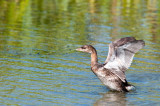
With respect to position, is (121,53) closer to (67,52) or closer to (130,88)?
(130,88)

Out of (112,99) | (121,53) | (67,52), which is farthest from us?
(67,52)

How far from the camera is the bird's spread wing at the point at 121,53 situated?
8.76m

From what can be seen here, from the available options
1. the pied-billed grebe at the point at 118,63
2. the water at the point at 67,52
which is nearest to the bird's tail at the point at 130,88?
the pied-billed grebe at the point at 118,63

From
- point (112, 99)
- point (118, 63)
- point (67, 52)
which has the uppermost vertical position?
point (118, 63)

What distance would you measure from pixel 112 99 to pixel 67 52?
3.83 metres

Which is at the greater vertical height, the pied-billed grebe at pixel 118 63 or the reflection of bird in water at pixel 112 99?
the pied-billed grebe at pixel 118 63

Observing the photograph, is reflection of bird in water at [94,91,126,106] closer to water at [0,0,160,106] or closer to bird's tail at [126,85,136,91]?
water at [0,0,160,106]

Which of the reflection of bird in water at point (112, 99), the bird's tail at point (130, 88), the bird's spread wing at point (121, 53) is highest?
the bird's spread wing at point (121, 53)

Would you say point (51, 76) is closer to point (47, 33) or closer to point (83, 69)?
point (83, 69)

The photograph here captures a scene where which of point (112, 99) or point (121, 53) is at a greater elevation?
point (121, 53)

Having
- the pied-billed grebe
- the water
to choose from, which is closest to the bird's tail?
the pied-billed grebe

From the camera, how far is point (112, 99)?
873cm

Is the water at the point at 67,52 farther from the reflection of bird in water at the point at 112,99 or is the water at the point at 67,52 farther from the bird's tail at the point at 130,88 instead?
the bird's tail at the point at 130,88

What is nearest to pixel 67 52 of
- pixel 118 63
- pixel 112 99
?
pixel 118 63
